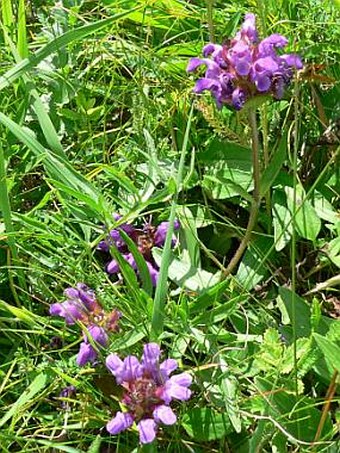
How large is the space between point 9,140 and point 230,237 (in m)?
0.42

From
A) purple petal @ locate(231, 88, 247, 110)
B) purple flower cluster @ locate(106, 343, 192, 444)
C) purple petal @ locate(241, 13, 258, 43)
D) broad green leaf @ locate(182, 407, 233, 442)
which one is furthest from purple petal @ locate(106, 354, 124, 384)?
purple petal @ locate(241, 13, 258, 43)

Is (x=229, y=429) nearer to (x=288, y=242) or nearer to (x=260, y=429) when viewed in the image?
(x=260, y=429)

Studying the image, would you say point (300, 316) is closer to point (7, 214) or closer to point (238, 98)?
point (238, 98)

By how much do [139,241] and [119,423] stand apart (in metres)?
0.35

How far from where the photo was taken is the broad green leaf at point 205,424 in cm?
128

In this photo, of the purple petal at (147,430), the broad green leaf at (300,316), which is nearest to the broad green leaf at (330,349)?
the broad green leaf at (300,316)

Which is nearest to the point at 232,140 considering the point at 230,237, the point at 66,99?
the point at 230,237

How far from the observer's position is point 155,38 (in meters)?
1.82

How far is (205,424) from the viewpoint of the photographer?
129 centimetres

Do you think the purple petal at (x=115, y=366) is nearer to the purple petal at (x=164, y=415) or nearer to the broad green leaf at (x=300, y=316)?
the purple petal at (x=164, y=415)

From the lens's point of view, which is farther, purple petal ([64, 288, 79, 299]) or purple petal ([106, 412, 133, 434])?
purple petal ([64, 288, 79, 299])

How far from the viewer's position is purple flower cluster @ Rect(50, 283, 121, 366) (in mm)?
1316

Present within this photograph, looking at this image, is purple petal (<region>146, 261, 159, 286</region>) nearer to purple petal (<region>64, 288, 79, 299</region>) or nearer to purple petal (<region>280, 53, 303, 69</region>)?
purple petal (<region>64, 288, 79, 299</region>)

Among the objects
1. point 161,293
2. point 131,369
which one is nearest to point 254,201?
point 161,293
